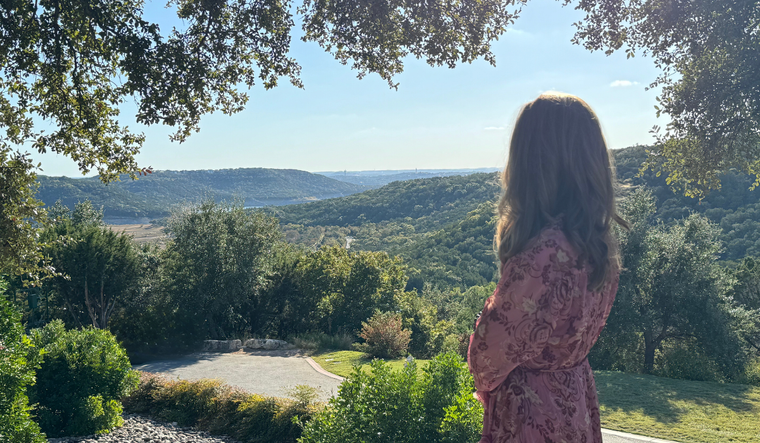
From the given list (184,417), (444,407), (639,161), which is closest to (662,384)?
(444,407)

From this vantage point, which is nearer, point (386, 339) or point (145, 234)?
point (386, 339)

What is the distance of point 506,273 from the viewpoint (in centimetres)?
141

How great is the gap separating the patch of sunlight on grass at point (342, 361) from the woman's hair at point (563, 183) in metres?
9.97

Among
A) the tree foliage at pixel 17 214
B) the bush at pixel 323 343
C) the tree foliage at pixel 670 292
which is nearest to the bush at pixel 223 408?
the tree foliage at pixel 17 214

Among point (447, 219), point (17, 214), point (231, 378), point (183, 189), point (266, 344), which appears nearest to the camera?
point (17, 214)

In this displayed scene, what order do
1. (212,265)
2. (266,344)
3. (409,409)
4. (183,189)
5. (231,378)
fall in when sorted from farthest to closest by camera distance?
(183,189) < (212,265) < (266,344) < (231,378) < (409,409)

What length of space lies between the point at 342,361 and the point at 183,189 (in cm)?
9711

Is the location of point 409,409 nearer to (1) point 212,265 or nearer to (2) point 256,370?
(2) point 256,370

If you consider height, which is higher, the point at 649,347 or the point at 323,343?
the point at 649,347

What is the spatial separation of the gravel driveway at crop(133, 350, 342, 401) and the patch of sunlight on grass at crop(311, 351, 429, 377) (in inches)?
14.1

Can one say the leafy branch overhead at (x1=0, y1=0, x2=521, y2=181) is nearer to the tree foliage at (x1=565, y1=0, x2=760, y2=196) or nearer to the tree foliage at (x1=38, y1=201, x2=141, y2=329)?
the tree foliage at (x1=565, y1=0, x2=760, y2=196)

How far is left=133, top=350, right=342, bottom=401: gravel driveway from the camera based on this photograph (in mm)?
10344

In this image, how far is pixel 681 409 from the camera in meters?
7.25

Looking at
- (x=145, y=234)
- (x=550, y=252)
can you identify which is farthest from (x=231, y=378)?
(x=145, y=234)
